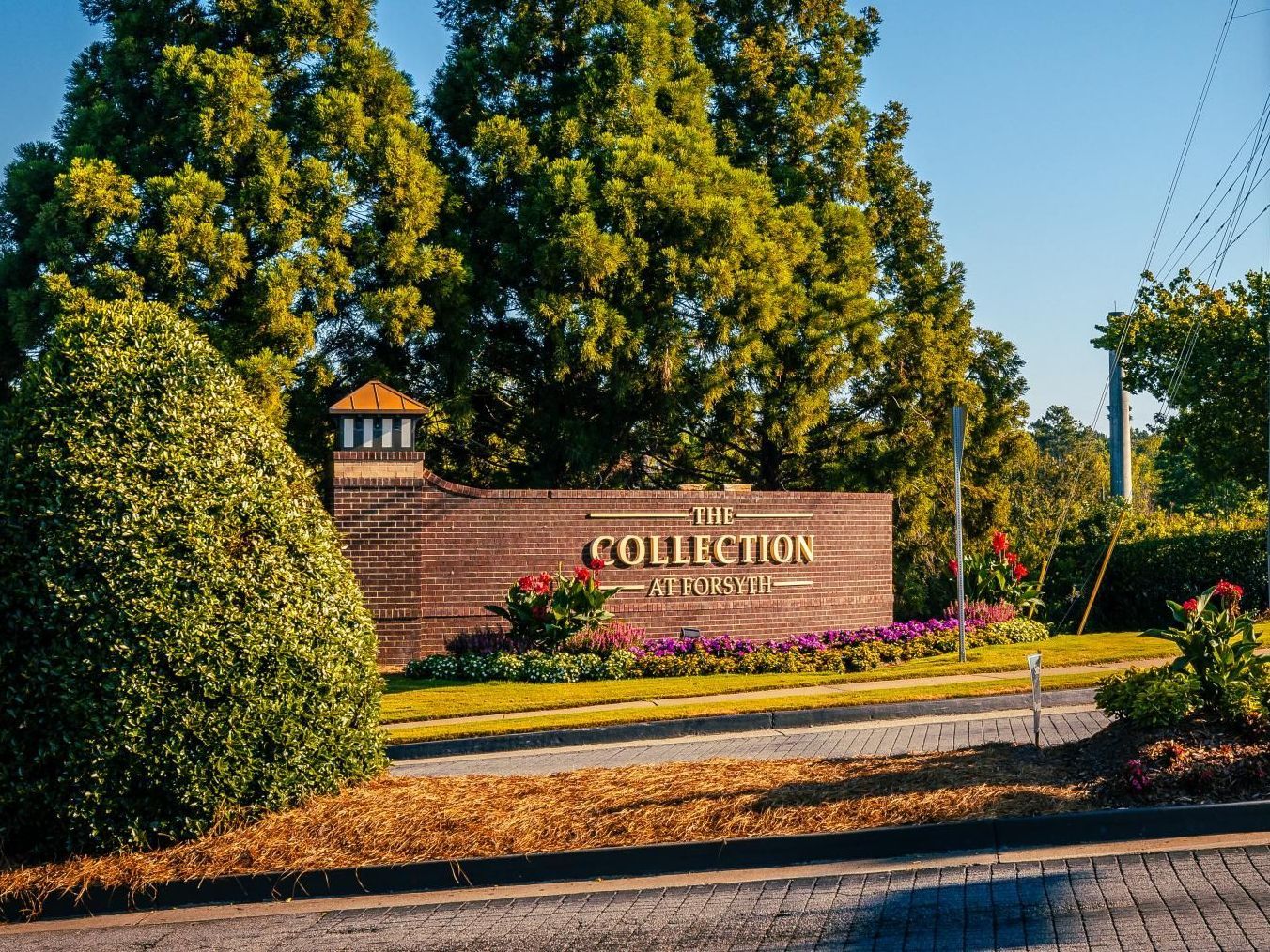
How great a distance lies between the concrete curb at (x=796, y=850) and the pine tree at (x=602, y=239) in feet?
52.3

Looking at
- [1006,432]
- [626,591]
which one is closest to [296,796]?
[626,591]

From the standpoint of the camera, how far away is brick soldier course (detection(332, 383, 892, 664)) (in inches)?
747

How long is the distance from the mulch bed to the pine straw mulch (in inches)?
0.4

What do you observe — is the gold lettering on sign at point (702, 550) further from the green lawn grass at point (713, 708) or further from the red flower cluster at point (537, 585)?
the green lawn grass at point (713, 708)

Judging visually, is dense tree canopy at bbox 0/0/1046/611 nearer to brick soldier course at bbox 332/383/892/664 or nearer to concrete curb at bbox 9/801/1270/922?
brick soldier course at bbox 332/383/892/664

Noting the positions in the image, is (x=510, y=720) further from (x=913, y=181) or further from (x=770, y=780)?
(x=913, y=181)

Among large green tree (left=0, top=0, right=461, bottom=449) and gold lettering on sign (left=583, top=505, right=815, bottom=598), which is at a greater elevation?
large green tree (left=0, top=0, right=461, bottom=449)

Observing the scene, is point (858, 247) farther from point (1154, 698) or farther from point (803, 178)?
point (1154, 698)

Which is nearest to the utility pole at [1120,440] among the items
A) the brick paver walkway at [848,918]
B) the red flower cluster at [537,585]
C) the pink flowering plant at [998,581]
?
the pink flowering plant at [998,581]

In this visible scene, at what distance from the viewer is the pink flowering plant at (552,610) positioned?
18.2 metres

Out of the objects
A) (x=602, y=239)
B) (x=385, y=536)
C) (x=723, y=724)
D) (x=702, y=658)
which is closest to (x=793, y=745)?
(x=723, y=724)

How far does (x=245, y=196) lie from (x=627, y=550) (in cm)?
893

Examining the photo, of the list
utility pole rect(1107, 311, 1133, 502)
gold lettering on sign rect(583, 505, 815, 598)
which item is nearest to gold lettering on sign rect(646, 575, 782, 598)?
gold lettering on sign rect(583, 505, 815, 598)

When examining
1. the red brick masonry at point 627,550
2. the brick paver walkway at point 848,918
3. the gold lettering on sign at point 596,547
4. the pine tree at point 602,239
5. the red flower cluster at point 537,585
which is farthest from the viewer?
the pine tree at point 602,239
